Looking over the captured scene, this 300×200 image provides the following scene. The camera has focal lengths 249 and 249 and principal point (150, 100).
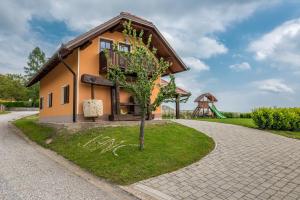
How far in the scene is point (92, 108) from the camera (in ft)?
45.8

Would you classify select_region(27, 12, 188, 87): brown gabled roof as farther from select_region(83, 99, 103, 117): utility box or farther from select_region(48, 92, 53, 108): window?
select_region(48, 92, 53, 108): window

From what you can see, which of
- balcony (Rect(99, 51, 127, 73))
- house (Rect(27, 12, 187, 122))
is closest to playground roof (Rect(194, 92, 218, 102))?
house (Rect(27, 12, 187, 122))

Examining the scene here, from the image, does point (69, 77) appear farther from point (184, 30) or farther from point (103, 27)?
point (184, 30)

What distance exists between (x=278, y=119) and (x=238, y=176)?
11.1 m

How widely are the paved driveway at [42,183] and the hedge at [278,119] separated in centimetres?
1334

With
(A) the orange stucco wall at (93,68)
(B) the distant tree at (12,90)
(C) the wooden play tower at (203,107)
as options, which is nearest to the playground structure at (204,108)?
(C) the wooden play tower at (203,107)

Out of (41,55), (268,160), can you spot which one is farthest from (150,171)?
(41,55)

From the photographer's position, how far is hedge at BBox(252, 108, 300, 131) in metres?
16.4

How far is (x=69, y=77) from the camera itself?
1550 cm

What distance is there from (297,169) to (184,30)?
9080 millimetres

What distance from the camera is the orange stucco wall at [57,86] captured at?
50.1 ft

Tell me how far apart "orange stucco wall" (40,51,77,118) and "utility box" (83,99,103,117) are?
1.47 m

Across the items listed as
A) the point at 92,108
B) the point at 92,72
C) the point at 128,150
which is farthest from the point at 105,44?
the point at 128,150

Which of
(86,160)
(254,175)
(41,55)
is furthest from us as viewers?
(41,55)
